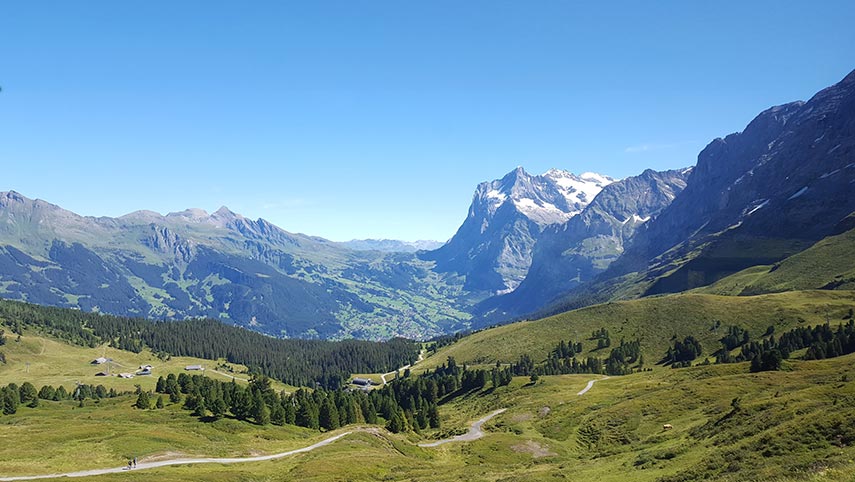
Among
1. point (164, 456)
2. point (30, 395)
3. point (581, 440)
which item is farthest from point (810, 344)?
point (30, 395)

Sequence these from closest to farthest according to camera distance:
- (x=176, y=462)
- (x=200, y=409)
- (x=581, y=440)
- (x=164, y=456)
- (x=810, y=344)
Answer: (x=176, y=462) < (x=164, y=456) < (x=581, y=440) < (x=200, y=409) < (x=810, y=344)

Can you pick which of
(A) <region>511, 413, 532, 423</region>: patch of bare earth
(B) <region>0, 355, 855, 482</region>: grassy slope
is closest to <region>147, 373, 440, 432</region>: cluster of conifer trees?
(B) <region>0, 355, 855, 482</region>: grassy slope

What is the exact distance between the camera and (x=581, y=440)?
97.8 metres

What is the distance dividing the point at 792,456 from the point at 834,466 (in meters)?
6.36

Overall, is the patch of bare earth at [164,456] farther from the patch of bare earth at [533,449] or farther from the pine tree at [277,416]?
the patch of bare earth at [533,449]

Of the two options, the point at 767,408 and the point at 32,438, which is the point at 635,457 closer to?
the point at 767,408

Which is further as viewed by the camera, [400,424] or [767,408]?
[400,424]

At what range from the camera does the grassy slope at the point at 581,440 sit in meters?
45.9

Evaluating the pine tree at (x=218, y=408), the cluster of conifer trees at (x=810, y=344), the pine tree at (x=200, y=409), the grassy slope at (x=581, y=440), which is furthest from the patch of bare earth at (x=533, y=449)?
the pine tree at (x=200, y=409)

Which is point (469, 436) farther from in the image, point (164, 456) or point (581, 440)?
point (164, 456)

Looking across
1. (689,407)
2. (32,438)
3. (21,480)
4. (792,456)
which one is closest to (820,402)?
(792,456)

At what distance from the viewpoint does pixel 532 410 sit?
129625 mm

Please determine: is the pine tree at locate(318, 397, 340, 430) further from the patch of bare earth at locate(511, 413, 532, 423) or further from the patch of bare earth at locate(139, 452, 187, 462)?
the patch of bare earth at locate(139, 452, 187, 462)

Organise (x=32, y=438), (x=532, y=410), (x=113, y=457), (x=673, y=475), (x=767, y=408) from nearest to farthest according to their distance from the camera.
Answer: (x=673, y=475), (x=767, y=408), (x=113, y=457), (x=32, y=438), (x=532, y=410)
